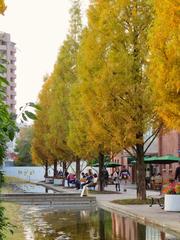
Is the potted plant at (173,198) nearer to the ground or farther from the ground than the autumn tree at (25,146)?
nearer to the ground

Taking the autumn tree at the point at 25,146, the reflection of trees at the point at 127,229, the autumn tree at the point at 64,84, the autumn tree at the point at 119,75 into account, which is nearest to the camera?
the reflection of trees at the point at 127,229

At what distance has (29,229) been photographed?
17.1 meters

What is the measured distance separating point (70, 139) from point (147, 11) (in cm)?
1674

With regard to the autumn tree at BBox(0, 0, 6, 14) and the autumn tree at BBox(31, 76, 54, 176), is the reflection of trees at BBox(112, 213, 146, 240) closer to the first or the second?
the autumn tree at BBox(0, 0, 6, 14)

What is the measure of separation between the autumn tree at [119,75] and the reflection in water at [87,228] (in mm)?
4848

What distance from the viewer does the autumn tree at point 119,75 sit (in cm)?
2538

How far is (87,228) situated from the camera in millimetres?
17484

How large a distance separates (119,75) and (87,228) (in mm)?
9876

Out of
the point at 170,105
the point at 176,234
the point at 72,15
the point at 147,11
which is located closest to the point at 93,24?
the point at 147,11

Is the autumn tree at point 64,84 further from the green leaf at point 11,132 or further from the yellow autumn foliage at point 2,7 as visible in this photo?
the green leaf at point 11,132

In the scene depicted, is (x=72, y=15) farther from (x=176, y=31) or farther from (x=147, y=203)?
(x=176, y=31)

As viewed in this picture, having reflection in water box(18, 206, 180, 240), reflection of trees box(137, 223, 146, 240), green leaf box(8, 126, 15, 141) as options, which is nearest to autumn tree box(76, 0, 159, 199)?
reflection in water box(18, 206, 180, 240)

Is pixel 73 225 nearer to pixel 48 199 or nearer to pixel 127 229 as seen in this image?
pixel 127 229

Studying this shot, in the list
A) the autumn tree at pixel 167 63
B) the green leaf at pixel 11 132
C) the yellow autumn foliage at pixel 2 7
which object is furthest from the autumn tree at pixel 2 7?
the autumn tree at pixel 167 63
